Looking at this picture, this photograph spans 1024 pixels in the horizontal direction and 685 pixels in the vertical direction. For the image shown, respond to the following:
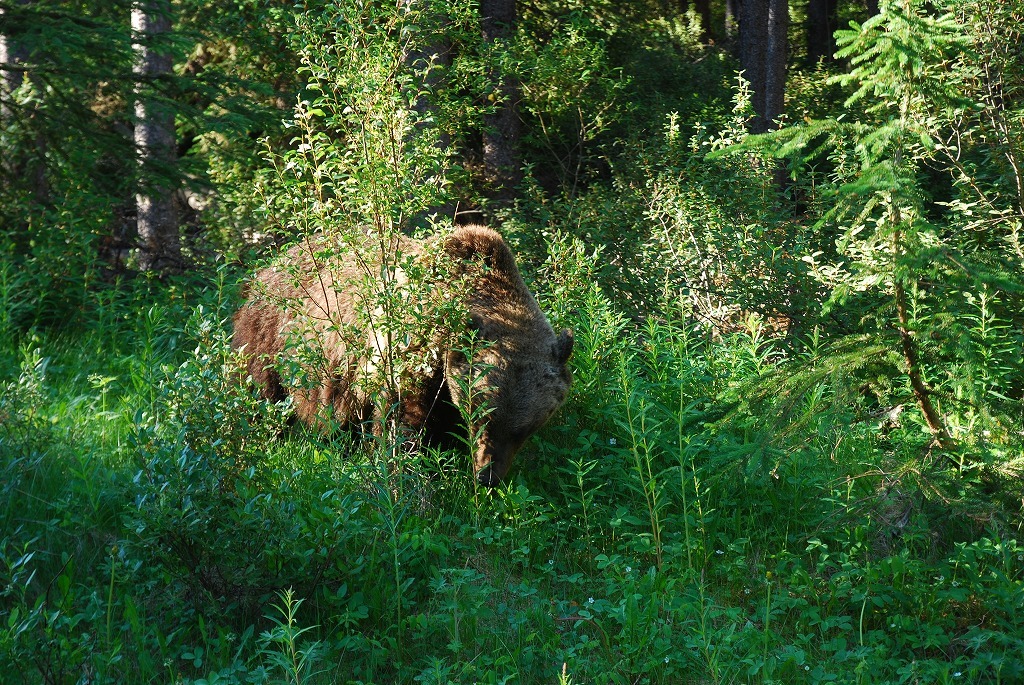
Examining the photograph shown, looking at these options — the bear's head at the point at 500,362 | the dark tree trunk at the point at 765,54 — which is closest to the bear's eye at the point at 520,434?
the bear's head at the point at 500,362

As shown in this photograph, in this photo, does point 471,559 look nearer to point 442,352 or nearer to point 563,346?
point 442,352

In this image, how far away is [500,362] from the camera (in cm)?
600

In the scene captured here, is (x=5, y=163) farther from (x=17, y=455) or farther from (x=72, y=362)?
(x=17, y=455)

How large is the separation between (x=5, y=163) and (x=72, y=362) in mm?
3636

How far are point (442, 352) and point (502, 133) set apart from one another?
824cm

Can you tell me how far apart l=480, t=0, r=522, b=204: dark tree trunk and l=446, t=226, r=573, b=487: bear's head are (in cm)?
684

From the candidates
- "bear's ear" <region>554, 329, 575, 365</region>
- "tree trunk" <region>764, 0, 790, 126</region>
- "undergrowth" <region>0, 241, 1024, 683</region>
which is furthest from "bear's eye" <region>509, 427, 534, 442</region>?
"tree trunk" <region>764, 0, 790, 126</region>

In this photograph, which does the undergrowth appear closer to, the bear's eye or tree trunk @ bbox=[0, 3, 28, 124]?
the bear's eye

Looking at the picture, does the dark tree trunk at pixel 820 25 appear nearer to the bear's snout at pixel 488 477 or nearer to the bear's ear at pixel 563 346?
the bear's ear at pixel 563 346

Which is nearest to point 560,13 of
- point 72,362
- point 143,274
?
point 143,274

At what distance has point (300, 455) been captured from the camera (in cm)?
600

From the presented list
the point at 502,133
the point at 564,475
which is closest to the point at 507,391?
the point at 564,475

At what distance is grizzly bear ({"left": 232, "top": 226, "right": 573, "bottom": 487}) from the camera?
562cm

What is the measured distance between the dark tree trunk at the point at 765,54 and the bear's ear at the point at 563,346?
947 cm
